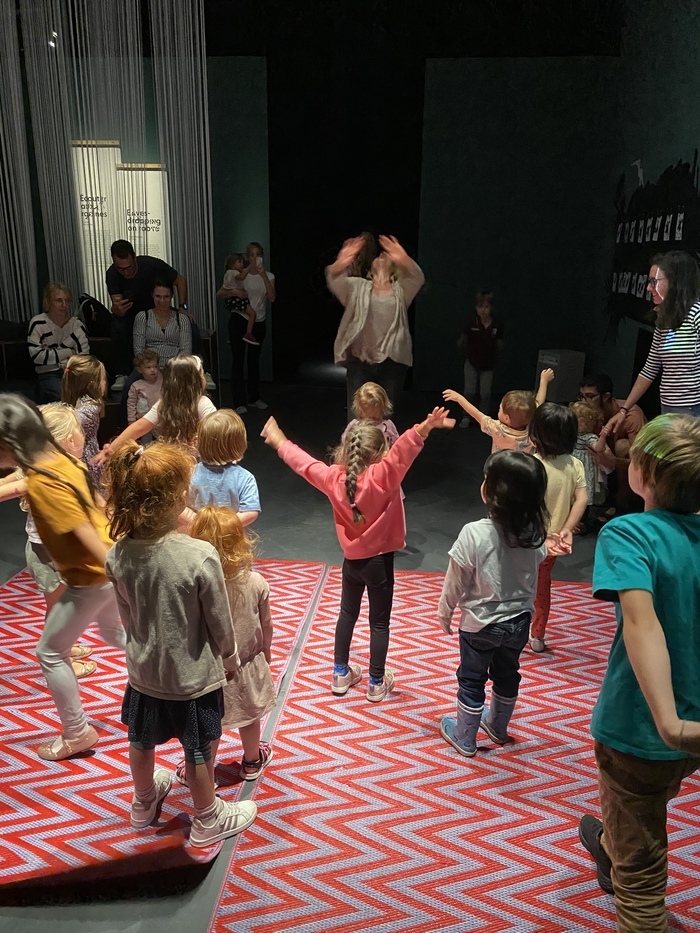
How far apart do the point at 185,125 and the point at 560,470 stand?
642 centimetres

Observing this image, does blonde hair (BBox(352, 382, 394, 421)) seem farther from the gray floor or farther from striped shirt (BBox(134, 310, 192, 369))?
striped shirt (BBox(134, 310, 192, 369))

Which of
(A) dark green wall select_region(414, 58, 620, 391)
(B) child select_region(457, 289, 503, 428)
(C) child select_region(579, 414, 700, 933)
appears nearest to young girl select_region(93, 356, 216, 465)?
(C) child select_region(579, 414, 700, 933)

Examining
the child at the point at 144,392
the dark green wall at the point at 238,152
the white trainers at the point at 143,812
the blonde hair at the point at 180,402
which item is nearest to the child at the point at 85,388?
the blonde hair at the point at 180,402

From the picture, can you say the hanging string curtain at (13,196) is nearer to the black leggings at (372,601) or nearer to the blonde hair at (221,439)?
the blonde hair at (221,439)

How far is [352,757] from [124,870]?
3.05 ft

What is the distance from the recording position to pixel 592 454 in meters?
5.10

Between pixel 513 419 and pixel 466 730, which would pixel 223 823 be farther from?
pixel 513 419

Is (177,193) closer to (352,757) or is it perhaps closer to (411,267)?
(411,267)

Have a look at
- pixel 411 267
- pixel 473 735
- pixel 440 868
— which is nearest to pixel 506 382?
pixel 411 267

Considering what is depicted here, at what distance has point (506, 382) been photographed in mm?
10164

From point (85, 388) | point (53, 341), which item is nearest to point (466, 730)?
point (85, 388)

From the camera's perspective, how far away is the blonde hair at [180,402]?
12.2 ft

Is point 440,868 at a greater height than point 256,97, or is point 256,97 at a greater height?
point 256,97

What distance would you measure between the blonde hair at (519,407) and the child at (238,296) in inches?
206
